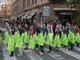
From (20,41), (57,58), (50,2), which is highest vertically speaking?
(50,2)

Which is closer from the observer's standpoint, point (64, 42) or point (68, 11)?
point (64, 42)

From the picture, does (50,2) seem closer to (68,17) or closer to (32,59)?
(68,17)

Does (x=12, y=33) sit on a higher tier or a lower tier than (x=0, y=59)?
higher

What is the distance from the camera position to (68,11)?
30.7m

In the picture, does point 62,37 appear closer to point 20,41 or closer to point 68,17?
point 20,41

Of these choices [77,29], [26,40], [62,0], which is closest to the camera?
[26,40]

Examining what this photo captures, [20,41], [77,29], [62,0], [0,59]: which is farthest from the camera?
[62,0]

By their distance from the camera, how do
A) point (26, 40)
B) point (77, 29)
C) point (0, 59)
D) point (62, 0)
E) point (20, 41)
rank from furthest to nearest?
point (62, 0)
point (77, 29)
point (26, 40)
point (20, 41)
point (0, 59)

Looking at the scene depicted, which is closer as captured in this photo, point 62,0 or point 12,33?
point 12,33

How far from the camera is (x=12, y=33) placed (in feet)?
42.3

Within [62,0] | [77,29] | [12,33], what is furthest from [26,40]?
[62,0]

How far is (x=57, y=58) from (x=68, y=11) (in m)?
19.4

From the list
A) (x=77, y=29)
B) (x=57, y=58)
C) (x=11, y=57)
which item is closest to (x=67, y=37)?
(x=77, y=29)

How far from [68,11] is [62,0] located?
194 cm
